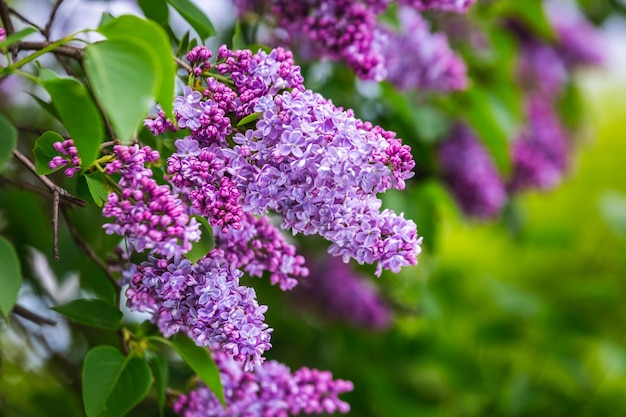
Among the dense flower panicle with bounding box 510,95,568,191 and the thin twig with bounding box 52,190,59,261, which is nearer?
the thin twig with bounding box 52,190,59,261

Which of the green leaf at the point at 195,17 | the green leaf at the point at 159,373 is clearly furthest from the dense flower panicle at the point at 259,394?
the green leaf at the point at 195,17

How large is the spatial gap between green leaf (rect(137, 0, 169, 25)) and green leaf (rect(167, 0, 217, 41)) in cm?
4

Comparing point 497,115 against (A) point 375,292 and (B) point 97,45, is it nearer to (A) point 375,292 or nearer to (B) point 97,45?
(A) point 375,292

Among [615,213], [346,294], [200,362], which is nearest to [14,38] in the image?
[200,362]

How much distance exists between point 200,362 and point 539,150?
5.06ft

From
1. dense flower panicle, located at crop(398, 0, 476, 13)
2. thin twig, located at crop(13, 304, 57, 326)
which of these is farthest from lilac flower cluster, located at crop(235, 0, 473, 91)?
thin twig, located at crop(13, 304, 57, 326)

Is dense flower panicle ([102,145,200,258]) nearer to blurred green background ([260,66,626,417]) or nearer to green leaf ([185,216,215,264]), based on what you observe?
green leaf ([185,216,215,264])

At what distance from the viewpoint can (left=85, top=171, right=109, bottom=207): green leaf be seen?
750 millimetres

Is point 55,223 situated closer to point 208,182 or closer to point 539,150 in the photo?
point 208,182

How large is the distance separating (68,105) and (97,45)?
60mm

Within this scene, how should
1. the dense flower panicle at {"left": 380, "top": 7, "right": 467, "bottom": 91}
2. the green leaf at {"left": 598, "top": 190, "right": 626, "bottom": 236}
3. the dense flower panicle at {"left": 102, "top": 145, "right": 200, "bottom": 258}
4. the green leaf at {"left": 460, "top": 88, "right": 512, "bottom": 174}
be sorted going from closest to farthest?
the dense flower panicle at {"left": 102, "top": 145, "right": 200, "bottom": 258}, the dense flower panicle at {"left": 380, "top": 7, "right": 467, "bottom": 91}, the green leaf at {"left": 460, "top": 88, "right": 512, "bottom": 174}, the green leaf at {"left": 598, "top": 190, "right": 626, "bottom": 236}

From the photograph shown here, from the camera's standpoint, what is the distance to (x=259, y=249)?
0.91 meters

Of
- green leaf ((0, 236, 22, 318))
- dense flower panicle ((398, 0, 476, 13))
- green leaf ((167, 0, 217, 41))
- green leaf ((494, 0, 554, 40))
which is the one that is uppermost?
green leaf ((494, 0, 554, 40))

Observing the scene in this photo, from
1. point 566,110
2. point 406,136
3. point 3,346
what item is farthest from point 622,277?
point 3,346
